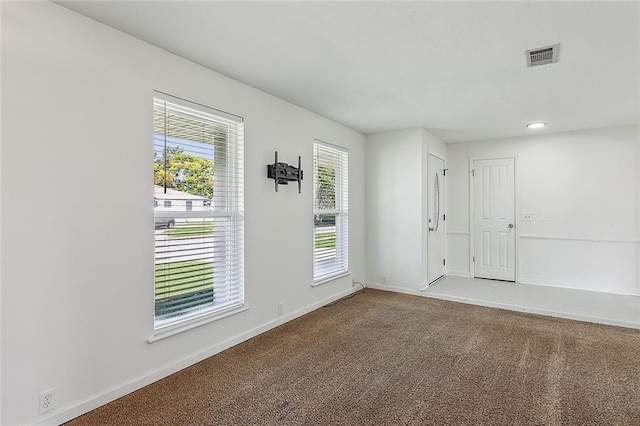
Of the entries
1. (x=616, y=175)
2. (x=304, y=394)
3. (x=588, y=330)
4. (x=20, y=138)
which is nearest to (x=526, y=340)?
(x=588, y=330)

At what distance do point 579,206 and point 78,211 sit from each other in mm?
6187

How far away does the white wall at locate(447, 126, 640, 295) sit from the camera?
15.8 ft

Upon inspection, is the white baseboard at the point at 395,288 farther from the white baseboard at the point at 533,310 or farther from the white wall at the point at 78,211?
the white wall at the point at 78,211

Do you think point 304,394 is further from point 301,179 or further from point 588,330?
point 588,330

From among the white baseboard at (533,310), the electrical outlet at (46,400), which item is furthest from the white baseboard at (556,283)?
the electrical outlet at (46,400)

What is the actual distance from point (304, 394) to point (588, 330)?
3.17m

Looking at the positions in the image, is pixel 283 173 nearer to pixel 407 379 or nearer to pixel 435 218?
pixel 407 379

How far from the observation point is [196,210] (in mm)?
2871

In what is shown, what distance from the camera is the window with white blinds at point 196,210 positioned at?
2.62 meters

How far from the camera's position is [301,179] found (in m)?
4.01

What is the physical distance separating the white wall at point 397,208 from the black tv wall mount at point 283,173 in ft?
5.92

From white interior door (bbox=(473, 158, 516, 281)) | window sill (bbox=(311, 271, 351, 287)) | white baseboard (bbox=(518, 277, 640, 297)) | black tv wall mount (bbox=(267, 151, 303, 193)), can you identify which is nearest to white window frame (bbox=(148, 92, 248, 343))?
black tv wall mount (bbox=(267, 151, 303, 193))

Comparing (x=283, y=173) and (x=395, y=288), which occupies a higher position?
(x=283, y=173)

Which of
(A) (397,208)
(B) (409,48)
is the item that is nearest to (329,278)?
(A) (397,208)
